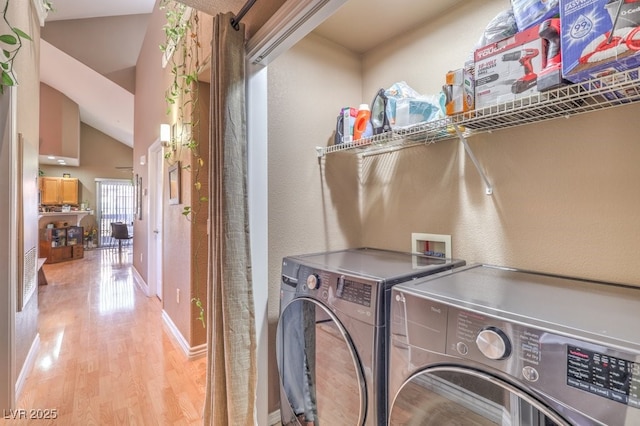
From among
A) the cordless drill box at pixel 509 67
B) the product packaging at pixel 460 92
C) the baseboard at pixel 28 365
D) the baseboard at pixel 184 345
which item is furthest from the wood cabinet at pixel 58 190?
the cordless drill box at pixel 509 67

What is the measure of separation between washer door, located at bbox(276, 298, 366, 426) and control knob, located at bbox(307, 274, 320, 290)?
6 cm

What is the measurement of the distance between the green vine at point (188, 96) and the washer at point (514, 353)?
6.19 feet

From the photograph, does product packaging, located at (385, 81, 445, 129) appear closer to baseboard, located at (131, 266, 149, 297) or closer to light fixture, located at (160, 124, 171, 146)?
light fixture, located at (160, 124, 171, 146)

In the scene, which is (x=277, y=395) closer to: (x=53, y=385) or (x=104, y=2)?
(x=53, y=385)

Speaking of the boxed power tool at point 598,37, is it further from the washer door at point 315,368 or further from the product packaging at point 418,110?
the washer door at point 315,368

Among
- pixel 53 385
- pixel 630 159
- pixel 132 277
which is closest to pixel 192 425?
pixel 53 385

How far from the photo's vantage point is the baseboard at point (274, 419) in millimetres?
1572

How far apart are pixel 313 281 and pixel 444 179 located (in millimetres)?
905

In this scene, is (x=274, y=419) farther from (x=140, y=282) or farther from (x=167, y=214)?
(x=140, y=282)

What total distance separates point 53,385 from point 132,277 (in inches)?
136

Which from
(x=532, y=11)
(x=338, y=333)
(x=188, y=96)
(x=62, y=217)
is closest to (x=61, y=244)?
(x=62, y=217)

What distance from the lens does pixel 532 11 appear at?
1001 millimetres

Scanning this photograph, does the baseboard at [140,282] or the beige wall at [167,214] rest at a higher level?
the beige wall at [167,214]

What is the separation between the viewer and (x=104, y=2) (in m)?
4.47
